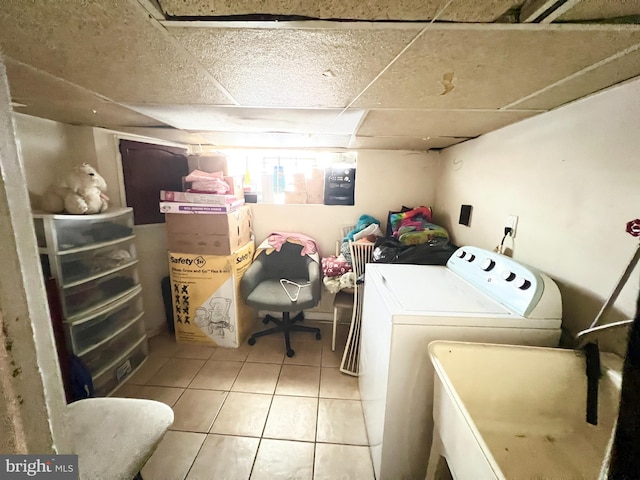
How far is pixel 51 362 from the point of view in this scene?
0.41 metres

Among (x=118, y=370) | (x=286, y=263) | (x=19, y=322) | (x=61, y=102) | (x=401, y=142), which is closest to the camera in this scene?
(x=19, y=322)

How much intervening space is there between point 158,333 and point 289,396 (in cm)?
153

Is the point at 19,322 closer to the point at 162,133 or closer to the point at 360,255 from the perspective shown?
the point at 360,255

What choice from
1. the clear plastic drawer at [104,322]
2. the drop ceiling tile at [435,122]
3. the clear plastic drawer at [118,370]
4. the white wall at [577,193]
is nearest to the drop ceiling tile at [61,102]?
the clear plastic drawer at [104,322]

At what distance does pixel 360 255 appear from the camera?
2105 millimetres

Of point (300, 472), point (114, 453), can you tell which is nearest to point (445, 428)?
point (300, 472)

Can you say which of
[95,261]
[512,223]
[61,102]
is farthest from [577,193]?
[95,261]

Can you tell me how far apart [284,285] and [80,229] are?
151 centimetres

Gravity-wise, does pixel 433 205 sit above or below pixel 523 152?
below

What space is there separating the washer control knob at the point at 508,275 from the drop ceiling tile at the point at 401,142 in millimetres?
1141

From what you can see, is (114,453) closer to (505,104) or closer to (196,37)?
(196,37)

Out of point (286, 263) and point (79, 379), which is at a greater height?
point (286, 263)

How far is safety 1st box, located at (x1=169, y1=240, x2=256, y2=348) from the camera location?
2203mm

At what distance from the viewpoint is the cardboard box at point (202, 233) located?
2143 millimetres
